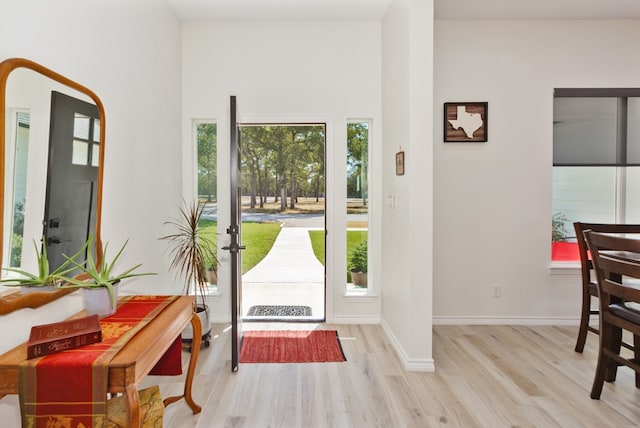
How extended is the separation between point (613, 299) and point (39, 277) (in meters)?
3.28

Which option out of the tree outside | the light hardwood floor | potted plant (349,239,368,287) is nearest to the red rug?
the light hardwood floor

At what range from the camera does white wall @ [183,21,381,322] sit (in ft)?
12.0

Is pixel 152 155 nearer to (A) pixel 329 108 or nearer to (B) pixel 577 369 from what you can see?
(A) pixel 329 108

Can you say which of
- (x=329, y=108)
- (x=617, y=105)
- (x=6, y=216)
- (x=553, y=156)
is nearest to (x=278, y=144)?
(x=329, y=108)

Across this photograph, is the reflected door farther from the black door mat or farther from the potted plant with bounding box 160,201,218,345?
the black door mat

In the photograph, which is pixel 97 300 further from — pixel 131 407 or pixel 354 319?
pixel 354 319

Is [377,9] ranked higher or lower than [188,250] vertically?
higher

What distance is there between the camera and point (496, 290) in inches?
144

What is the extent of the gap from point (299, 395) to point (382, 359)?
0.83 metres

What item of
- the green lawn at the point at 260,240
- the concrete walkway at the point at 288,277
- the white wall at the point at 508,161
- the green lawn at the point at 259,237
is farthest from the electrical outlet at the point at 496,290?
the green lawn at the point at 259,237

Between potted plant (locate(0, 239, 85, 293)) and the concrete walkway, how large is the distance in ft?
9.10

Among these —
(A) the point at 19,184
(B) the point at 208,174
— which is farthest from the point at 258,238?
(A) the point at 19,184

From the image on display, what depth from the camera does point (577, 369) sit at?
8.87 ft

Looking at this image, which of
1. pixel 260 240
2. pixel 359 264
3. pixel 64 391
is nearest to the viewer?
pixel 64 391
